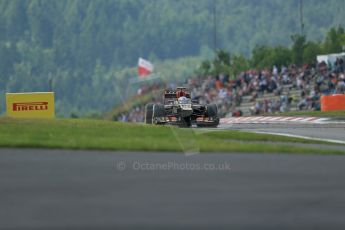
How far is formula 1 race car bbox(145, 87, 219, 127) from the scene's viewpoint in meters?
28.7

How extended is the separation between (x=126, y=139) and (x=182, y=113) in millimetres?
12140

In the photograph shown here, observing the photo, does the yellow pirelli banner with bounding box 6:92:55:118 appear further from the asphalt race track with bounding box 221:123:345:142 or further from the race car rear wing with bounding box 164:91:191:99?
the asphalt race track with bounding box 221:123:345:142

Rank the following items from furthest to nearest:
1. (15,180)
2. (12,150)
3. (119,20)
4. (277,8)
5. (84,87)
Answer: (119,20) → (277,8) → (84,87) → (12,150) → (15,180)

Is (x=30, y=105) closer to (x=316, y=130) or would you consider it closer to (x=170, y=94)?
(x=170, y=94)

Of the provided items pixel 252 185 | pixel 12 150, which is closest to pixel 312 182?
pixel 252 185

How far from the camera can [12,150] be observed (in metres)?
14.0

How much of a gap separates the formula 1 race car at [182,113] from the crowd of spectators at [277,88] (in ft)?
26.7

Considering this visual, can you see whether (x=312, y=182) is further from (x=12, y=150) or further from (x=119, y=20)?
(x=119, y=20)

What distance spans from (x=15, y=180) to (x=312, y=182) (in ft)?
11.6

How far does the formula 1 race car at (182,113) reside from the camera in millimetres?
28672

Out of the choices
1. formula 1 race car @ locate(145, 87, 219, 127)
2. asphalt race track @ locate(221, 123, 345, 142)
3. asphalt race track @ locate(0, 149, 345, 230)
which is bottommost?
asphalt race track @ locate(0, 149, 345, 230)

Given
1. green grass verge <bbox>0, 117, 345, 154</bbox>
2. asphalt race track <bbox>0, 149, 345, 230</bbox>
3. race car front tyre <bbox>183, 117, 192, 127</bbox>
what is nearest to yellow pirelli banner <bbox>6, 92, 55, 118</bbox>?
race car front tyre <bbox>183, 117, 192, 127</bbox>

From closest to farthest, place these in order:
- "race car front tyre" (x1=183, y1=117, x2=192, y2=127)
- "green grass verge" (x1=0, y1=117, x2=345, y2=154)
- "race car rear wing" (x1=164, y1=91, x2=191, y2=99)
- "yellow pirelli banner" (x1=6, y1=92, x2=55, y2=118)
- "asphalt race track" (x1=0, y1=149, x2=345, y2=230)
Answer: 1. "asphalt race track" (x1=0, y1=149, x2=345, y2=230)
2. "green grass verge" (x1=0, y1=117, x2=345, y2=154)
3. "race car front tyre" (x1=183, y1=117, x2=192, y2=127)
4. "race car rear wing" (x1=164, y1=91, x2=191, y2=99)
5. "yellow pirelli banner" (x1=6, y1=92, x2=55, y2=118)

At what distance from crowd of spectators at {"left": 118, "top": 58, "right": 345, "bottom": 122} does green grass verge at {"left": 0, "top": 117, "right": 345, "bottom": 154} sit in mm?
17820
